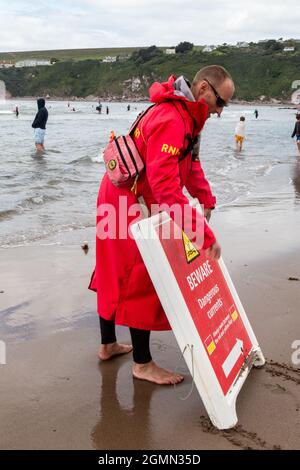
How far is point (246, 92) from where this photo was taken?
120125 mm

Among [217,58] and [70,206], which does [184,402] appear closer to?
[70,206]

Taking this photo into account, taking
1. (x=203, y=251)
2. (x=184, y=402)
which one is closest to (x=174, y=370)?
(x=184, y=402)

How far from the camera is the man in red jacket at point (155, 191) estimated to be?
300 centimetres

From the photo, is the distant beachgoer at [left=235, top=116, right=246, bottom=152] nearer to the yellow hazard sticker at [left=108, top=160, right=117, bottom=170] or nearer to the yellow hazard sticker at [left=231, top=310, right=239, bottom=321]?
the yellow hazard sticker at [left=231, top=310, right=239, bottom=321]

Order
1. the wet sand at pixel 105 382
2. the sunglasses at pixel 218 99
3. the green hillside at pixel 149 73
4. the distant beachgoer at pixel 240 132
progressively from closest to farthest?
the wet sand at pixel 105 382, the sunglasses at pixel 218 99, the distant beachgoer at pixel 240 132, the green hillside at pixel 149 73

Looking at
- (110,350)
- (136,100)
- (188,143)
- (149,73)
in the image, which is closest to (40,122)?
(110,350)

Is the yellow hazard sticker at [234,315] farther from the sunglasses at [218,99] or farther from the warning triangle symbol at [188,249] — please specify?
the sunglasses at [218,99]

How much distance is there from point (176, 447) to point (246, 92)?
123354mm

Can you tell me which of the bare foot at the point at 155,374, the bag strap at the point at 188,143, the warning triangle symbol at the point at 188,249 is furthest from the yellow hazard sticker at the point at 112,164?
the bare foot at the point at 155,374

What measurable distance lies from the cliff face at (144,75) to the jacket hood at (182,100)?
99.2 meters

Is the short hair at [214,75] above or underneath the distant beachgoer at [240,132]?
above

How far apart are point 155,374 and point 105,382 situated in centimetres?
32

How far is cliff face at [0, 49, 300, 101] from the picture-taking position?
4756 inches

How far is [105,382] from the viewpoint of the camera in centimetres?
353
